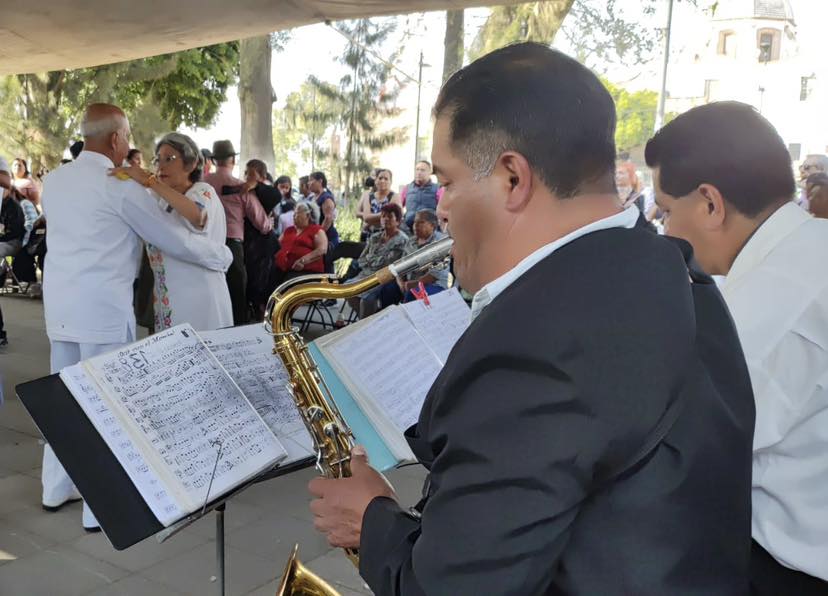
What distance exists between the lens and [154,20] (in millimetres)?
3953

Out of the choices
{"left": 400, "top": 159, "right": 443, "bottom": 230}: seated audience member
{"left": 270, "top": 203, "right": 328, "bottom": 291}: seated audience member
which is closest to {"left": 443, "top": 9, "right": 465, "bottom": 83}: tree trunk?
{"left": 400, "top": 159, "right": 443, "bottom": 230}: seated audience member

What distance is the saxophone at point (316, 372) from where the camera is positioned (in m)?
1.84

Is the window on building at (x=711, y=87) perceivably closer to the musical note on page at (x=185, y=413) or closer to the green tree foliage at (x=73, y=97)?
the green tree foliage at (x=73, y=97)

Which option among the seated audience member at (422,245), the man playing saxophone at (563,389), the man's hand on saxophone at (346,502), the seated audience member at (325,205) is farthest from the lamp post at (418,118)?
the man playing saxophone at (563,389)

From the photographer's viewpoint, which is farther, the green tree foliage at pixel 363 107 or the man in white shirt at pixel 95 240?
the green tree foliage at pixel 363 107

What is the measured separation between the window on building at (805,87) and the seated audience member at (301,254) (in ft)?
161

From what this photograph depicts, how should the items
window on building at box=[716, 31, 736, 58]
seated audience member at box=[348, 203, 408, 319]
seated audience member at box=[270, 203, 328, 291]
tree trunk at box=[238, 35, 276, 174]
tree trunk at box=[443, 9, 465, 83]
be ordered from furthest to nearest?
window on building at box=[716, 31, 736, 58] < tree trunk at box=[238, 35, 276, 174] < tree trunk at box=[443, 9, 465, 83] < seated audience member at box=[270, 203, 328, 291] < seated audience member at box=[348, 203, 408, 319]

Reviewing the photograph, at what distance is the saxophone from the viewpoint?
1.84 metres

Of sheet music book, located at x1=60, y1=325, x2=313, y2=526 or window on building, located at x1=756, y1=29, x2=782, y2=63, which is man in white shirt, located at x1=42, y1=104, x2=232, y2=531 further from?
window on building, located at x1=756, y1=29, x2=782, y2=63

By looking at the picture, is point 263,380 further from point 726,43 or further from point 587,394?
point 726,43

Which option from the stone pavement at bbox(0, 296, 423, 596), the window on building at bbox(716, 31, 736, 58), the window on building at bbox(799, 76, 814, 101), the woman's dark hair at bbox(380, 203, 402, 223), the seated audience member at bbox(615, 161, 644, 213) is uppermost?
the window on building at bbox(716, 31, 736, 58)

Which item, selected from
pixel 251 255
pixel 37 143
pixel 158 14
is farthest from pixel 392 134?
pixel 158 14

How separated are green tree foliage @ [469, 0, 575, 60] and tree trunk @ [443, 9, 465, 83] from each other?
389 millimetres

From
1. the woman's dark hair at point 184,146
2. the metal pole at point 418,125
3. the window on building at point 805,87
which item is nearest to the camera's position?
the woman's dark hair at point 184,146
